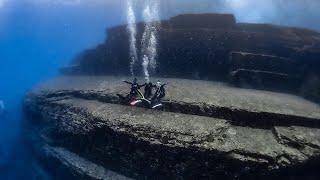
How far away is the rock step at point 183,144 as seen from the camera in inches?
268

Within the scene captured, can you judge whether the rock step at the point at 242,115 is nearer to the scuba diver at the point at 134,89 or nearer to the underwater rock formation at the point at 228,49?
the scuba diver at the point at 134,89

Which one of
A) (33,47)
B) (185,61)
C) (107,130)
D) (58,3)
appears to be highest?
(58,3)

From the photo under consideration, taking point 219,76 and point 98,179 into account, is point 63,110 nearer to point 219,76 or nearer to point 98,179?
point 98,179

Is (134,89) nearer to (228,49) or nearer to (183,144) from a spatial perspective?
(183,144)

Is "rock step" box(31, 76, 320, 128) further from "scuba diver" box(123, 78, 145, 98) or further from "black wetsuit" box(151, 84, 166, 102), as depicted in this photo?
"scuba diver" box(123, 78, 145, 98)

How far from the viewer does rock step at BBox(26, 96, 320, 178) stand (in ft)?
22.3

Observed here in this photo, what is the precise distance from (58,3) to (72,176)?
1555 inches

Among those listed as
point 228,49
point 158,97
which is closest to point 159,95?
point 158,97

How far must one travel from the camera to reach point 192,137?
7.56 meters

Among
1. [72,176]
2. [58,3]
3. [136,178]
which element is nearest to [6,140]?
[72,176]

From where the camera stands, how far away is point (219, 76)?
47.1 feet

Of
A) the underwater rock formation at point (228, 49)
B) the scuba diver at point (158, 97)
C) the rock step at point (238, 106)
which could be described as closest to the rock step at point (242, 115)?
the rock step at point (238, 106)

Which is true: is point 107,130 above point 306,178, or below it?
above

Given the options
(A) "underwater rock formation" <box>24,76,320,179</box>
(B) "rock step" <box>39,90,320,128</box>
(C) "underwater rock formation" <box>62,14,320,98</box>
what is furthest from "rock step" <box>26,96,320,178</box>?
(C) "underwater rock formation" <box>62,14,320,98</box>
